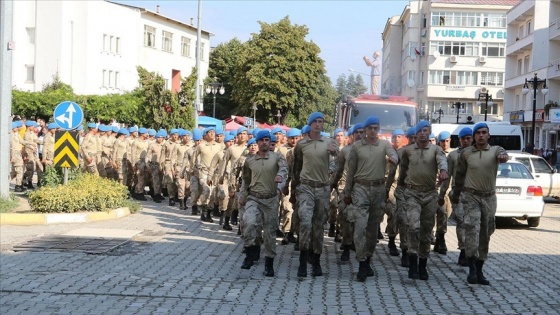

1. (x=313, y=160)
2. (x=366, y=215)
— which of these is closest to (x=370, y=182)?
(x=366, y=215)

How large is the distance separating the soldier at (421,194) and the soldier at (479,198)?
0.37 meters

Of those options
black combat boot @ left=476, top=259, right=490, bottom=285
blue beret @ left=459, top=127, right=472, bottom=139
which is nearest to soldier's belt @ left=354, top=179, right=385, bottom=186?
blue beret @ left=459, top=127, right=472, bottom=139

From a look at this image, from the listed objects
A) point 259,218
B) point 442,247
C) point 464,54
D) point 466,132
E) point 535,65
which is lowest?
point 442,247

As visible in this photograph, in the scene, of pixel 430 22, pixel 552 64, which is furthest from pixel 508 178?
pixel 430 22

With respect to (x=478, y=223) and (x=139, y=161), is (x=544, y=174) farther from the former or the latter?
(x=478, y=223)

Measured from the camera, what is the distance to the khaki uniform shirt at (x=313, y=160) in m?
11.0

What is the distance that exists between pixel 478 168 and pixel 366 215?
148cm

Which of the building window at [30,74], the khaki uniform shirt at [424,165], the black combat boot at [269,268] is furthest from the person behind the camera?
the building window at [30,74]

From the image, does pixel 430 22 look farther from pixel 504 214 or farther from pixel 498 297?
pixel 498 297

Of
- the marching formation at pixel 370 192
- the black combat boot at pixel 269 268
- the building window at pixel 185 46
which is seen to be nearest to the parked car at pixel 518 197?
the marching formation at pixel 370 192

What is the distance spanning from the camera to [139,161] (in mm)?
22219

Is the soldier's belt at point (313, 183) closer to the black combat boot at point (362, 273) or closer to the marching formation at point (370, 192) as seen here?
the marching formation at point (370, 192)

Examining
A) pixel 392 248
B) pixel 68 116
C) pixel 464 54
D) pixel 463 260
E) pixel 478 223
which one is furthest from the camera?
pixel 464 54

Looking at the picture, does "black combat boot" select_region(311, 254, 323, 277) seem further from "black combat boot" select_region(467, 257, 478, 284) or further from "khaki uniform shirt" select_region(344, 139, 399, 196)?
"black combat boot" select_region(467, 257, 478, 284)
